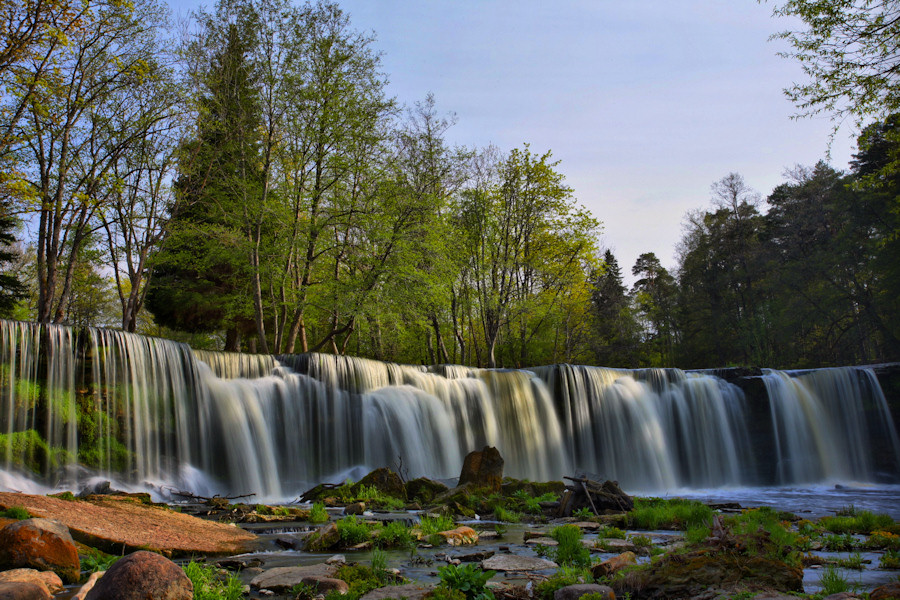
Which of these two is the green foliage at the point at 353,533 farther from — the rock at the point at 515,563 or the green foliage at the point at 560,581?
the green foliage at the point at 560,581

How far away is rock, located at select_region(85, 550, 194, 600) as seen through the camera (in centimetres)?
347

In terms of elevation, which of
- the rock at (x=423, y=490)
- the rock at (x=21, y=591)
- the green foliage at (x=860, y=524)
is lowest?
the rock at (x=423, y=490)

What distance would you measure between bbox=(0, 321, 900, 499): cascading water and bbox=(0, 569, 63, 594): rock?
771 centimetres

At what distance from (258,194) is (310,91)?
13.6 ft

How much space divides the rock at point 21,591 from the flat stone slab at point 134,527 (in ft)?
6.36

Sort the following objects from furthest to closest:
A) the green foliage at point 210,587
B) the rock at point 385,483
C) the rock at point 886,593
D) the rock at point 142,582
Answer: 1. the rock at point 385,483
2. the green foliage at point 210,587
3. the rock at point 886,593
4. the rock at point 142,582

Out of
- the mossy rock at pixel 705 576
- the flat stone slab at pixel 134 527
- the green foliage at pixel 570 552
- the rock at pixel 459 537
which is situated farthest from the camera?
the rock at pixel 459 537

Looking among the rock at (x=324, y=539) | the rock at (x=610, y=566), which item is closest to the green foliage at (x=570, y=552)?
the rock at (x=610, y=566)

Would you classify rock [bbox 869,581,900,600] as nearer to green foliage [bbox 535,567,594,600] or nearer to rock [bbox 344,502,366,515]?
green foliage [bbox 535,567,594,600]

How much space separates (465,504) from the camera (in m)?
10.6

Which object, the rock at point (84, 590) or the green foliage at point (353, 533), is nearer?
the rock at point (84, 590)

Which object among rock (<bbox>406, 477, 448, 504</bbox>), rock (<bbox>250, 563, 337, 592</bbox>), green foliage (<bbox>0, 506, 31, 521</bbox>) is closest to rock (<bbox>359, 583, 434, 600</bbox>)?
rock (<bbox>250, 563, 337, 592</bbox>)

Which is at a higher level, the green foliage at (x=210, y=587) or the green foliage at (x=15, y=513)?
the green foliage at (x=15, y=513)

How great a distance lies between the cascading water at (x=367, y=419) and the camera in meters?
11.7
